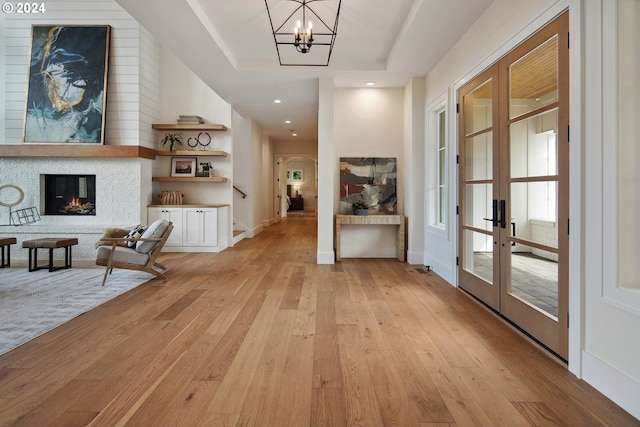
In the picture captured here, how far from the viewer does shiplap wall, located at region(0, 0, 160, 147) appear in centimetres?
640

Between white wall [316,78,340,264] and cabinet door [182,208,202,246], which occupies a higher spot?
white wall [316,78,340,264]

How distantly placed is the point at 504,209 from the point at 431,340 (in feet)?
4.32

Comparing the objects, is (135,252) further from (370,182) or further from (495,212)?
(495,212)

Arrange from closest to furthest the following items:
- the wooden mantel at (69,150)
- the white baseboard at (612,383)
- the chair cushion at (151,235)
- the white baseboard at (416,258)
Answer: the white baseboard at (612,383) → the chair cushion at (151,235) → the white baseboard at (416,258) → the wooden mantel at (69,150)

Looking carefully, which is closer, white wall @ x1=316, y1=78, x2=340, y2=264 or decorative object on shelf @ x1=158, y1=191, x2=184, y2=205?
white wall @ x1=316, y1=78, x2=340, y2=264

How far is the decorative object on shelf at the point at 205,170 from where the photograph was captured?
736 centimetres

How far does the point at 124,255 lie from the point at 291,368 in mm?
3266

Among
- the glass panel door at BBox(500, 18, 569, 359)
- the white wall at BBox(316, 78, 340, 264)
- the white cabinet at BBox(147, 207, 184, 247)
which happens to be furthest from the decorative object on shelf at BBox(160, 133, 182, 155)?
the glass panel door at BBox(500, 18, 569, 359)

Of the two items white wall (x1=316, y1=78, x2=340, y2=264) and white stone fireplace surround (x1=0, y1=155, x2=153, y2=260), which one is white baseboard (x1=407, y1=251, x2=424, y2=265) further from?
white stone fireplace surround (x1=0, y1=155, x2=153, y2=260)

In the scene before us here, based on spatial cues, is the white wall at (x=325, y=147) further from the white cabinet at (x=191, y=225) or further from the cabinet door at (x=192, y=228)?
the cabinet door at (x=192, y=228)

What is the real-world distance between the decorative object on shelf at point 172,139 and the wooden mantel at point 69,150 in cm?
103

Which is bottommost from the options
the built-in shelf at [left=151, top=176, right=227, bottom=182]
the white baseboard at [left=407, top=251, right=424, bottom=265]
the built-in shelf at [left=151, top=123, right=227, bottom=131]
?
the white baseboard at [left=407, top=251, right=424, bottom=265]

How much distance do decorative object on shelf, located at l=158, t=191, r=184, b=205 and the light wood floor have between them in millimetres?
3530

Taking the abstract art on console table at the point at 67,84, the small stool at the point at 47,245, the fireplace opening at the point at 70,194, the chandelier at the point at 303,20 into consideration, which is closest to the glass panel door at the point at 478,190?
the chandelier at the point at 303,20
